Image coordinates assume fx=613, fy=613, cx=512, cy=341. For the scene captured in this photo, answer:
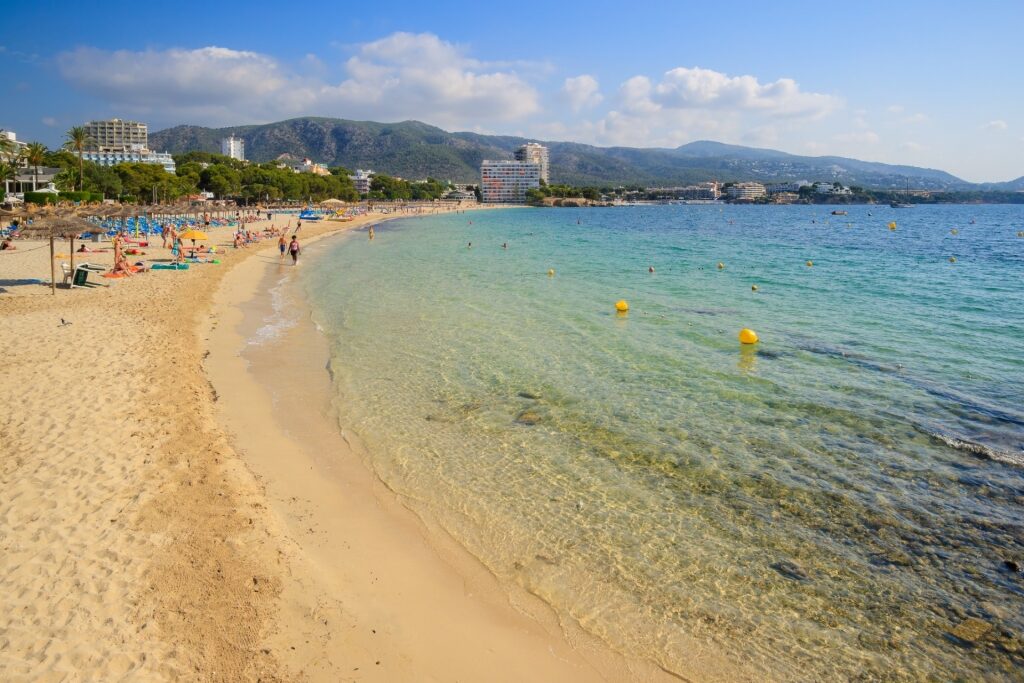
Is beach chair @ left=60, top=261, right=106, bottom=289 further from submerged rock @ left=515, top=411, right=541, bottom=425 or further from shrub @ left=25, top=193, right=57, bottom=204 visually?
shrub @ left=25, top=193, right=57, bottom=204

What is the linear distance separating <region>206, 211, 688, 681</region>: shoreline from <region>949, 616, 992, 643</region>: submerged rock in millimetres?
2658

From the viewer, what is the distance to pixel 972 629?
530 cm

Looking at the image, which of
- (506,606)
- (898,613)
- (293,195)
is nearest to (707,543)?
(898,613)

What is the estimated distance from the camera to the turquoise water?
5391 millimetres

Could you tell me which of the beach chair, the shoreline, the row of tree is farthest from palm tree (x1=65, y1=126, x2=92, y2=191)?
the shoreline

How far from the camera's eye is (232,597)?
17.0 ft

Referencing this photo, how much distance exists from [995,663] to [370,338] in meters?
13.3

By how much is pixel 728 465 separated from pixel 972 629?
3329 millimetres

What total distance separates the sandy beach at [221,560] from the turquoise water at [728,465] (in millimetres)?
553

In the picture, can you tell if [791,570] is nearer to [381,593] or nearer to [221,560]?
[381,593]

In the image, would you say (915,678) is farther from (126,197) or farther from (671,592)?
(126,197)

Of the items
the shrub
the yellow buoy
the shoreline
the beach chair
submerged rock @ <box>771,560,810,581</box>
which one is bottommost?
the shoreline

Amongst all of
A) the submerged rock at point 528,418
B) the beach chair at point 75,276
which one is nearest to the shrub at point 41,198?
the beach chair at point 75,276

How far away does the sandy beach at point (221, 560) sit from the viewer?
14.9 feet
